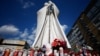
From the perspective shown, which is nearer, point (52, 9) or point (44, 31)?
point (44, 31)

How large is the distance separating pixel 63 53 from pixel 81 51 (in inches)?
72.5

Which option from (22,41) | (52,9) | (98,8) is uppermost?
(98,8)

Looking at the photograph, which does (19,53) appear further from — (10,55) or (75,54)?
(75,54)

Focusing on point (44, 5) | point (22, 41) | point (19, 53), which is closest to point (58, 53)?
point (19, 53)

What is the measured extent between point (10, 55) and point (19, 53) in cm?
57

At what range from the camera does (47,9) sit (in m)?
18.0

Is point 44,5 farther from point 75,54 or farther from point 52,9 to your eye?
point 75,54

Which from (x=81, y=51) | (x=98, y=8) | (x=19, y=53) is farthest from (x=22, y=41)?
(x=98, y=8)

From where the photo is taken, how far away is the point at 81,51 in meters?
10.4

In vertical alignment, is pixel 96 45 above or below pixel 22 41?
above

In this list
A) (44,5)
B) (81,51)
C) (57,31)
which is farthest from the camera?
(44,5)

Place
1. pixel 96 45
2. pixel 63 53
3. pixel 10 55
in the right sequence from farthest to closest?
1. pixel 96 45
2. pixel 10 55
3. pixel 63 53

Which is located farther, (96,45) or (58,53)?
(96,45)

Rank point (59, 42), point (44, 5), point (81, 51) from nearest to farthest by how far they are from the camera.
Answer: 1. point (59, 42)
2. point (81, 51)
3. point (44, 5)
